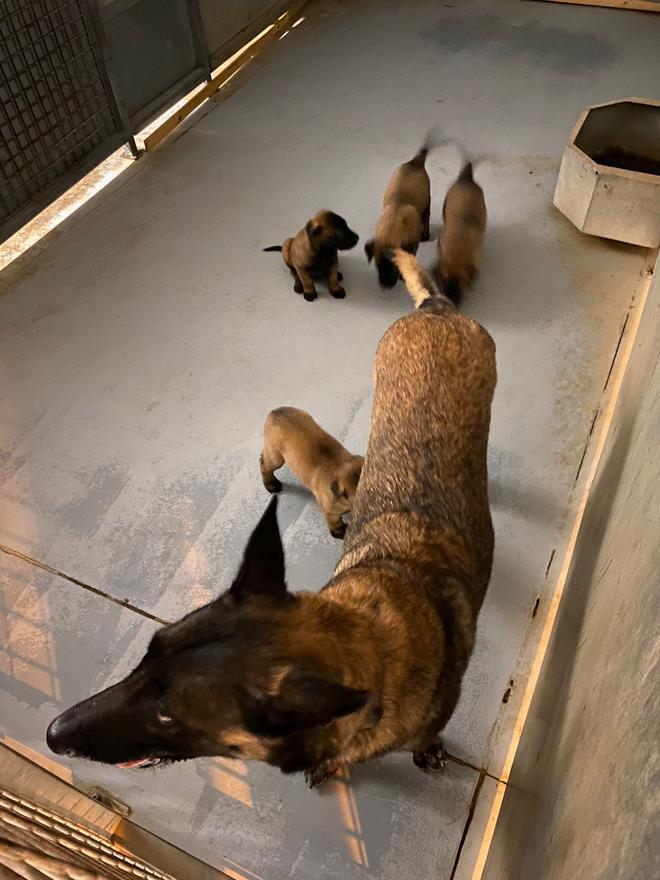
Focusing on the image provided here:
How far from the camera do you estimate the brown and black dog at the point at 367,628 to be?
1373 mm

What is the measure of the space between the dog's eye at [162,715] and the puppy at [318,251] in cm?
268

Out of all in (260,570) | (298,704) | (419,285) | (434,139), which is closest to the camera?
(298,704)

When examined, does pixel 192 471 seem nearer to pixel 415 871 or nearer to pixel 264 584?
pixel 264 584

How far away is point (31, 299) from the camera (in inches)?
153

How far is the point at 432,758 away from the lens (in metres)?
2.13

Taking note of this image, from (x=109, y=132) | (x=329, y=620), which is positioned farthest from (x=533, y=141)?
(x=329, y=620)

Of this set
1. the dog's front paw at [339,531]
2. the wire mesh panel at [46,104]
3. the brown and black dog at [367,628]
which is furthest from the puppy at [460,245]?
the wire mesh panel at [46,104]

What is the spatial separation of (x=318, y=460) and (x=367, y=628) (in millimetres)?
1015

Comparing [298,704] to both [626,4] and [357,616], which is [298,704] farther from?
[626,4]

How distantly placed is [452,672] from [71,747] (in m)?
1.07

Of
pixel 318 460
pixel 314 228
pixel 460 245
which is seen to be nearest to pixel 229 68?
pixel 314 228

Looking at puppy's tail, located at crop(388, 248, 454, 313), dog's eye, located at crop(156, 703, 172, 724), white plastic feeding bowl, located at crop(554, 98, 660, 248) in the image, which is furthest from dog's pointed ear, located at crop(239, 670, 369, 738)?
white plastic feeding bowl, located at crop(554, 98, 660, 248)

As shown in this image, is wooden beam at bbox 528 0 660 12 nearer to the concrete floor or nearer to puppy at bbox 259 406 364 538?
the concrete floor

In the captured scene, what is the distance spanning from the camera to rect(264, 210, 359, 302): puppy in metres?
3.43
